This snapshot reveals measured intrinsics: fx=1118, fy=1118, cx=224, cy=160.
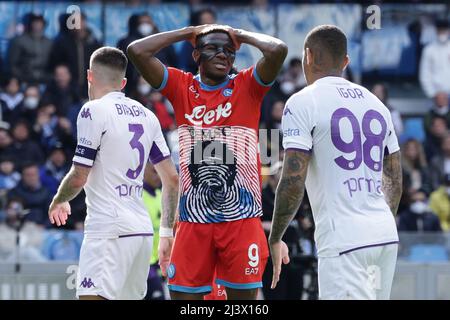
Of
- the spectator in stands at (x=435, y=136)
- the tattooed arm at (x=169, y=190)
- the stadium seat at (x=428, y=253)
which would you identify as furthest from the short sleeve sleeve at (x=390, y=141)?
the spectator in stands at (x=435, y=136)

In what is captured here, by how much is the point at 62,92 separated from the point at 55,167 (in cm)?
157

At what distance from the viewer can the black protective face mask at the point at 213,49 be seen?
8.32 meters

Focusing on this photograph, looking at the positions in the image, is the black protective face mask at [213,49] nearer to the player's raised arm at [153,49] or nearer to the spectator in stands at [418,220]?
the player's raised arm at [153,49]

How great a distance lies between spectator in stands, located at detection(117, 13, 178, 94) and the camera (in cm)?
1690

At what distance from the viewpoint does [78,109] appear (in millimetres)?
16547

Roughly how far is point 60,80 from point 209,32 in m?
8.95

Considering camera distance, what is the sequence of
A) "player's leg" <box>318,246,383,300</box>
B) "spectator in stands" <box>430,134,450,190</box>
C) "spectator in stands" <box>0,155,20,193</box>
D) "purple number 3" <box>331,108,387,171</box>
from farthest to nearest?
"spectator in stands" <box>430,134,450,190</box> < "spectator in stands" <box>0,155,20,193</box> < "purple number 3" <box>331,108,387,171</box> < "player's leg" <box>318,246,383,300</box>

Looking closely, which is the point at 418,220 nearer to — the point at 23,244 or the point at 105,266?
the point at 23,244

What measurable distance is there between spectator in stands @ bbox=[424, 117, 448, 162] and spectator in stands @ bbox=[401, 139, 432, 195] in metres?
0.31

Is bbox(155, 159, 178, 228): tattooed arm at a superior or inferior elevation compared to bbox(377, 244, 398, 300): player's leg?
superior

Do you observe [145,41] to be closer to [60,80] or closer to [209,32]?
[209,32]

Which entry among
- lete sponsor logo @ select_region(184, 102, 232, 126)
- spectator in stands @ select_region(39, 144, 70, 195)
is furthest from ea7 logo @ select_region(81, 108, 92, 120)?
spectator in stands @ select_region(39, 144, 70, 195)

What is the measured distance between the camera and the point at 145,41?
854cm

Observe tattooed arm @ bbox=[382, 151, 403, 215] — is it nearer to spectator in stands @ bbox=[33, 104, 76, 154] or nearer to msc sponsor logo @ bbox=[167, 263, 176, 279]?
msc sponsor logo @ bbox=[167, 263, 176, 279]
